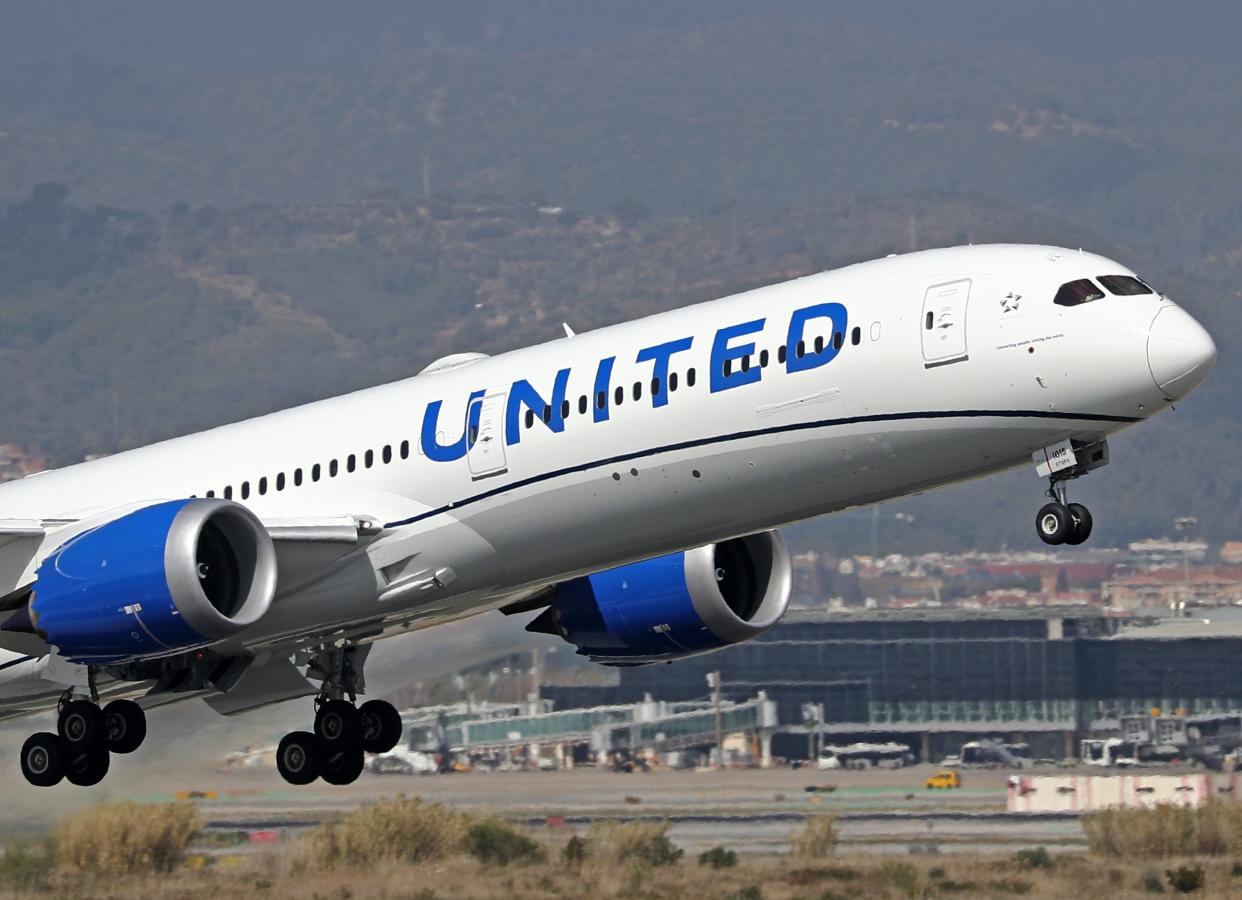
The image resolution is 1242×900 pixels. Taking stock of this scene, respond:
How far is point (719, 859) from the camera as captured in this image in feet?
260

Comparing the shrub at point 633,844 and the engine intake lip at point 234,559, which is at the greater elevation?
the engine intake lip at point 234,559

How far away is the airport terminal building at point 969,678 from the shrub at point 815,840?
37.9 metres

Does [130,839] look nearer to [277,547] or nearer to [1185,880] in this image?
[1185,880]

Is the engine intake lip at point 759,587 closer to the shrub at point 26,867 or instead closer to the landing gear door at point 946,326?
the landing gear door at point 946,326

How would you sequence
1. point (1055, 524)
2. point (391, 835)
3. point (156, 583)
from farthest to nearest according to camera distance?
1. point (391, 835)
2. point (156, 583)
3. point (1055, 524)

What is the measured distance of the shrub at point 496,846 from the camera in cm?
7794

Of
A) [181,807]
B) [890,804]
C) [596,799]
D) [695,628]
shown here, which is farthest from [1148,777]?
[695,628]

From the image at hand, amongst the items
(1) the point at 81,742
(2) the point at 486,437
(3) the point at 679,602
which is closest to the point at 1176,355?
(2) the point at 486,437

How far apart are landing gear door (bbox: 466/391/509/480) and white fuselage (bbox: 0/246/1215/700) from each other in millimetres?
35

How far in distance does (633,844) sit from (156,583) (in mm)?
44556

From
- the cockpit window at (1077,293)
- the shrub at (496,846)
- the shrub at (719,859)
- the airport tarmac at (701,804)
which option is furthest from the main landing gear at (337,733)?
→ the airport tarmac at (701,804)

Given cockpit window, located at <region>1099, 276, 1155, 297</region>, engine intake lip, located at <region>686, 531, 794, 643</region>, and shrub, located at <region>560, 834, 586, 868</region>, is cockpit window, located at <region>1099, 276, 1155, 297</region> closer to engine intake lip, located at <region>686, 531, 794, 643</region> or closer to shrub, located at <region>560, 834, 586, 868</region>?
engine intake lip, located at <region>686, 531, 794, 643</region>

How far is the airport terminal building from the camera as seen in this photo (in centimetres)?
12662

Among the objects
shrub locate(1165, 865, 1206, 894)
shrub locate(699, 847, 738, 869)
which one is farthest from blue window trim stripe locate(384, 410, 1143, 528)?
shrub locate(699, 847, 738, 869)
